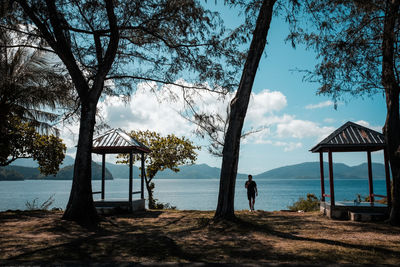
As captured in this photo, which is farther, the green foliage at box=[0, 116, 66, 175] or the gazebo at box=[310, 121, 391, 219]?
the green foliage at box=[0, 116, 66, 175]

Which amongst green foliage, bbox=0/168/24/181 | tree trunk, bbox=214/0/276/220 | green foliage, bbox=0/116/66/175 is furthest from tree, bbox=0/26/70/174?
green foliage, bbox=0/168/24/181

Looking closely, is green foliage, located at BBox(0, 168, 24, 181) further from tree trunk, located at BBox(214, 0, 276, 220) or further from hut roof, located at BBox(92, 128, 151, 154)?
tree trunk, located at BBox(214, 0, 276, 220)

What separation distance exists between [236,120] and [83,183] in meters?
5.24

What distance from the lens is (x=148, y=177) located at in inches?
909

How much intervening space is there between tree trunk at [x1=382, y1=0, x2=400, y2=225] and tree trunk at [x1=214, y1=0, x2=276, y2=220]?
11.9ft

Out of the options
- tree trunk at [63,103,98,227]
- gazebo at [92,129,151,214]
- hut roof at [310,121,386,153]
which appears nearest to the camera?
tree trunk at [63,103,98,227]

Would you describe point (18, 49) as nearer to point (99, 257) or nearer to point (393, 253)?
point (99, 257)

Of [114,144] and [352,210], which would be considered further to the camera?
[114,144]

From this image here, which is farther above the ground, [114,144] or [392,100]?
[392,100]

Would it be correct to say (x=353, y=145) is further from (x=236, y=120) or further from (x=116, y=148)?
(x=116, y=148)

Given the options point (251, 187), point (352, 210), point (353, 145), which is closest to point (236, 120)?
point (353, 145)

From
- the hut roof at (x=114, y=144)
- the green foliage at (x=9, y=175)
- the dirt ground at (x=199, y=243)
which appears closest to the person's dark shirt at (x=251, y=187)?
the dirt ground at (x=199, y=243)

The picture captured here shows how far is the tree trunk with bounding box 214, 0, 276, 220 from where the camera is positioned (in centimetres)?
886

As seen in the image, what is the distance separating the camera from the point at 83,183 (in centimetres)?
973
